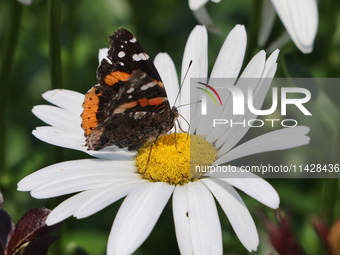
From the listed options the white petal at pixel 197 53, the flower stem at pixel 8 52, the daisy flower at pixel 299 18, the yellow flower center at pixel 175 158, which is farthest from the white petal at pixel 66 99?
the daisy flower at pixel 299 18

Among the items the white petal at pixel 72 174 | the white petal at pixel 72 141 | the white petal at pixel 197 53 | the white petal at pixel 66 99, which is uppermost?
the white petal at pixel 197 53

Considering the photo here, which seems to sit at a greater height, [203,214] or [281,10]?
[281,10]

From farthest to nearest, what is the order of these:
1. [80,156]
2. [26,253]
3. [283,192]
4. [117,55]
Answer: [80,156] → [283,192] → [117,55] → [26,253]

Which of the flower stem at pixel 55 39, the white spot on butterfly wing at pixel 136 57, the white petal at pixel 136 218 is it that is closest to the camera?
the white petal at pixel 136 218

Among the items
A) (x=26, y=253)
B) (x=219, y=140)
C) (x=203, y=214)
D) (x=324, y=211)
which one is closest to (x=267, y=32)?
(x=219, y=140)

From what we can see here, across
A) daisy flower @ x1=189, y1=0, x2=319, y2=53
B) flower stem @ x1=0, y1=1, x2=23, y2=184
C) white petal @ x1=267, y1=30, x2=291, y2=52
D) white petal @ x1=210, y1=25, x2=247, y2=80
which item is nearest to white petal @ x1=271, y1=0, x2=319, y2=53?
daisy flower @ x1=189, y1=0, x2=319, y2=53

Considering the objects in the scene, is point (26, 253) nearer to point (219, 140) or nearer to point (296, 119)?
point (219, 140)

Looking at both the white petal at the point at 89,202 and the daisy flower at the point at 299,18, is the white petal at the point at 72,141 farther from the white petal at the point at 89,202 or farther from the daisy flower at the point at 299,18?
the daisy flower at the point at 299,18
